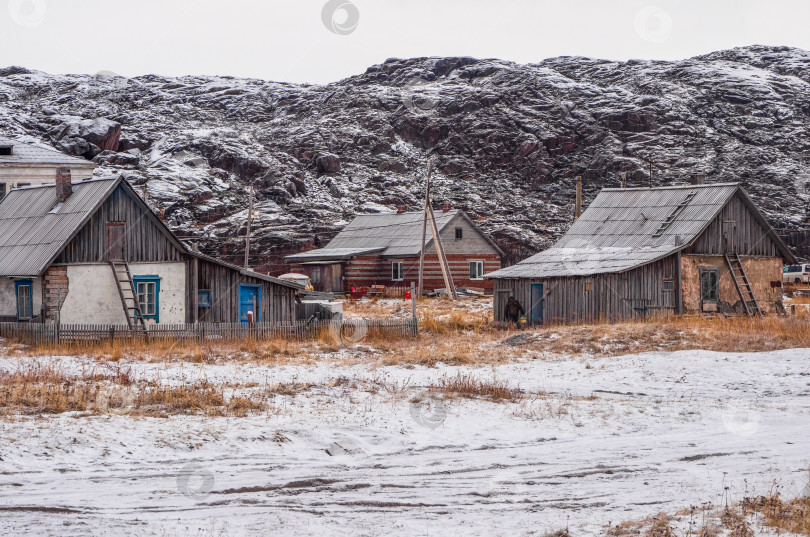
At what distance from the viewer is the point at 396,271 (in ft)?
201

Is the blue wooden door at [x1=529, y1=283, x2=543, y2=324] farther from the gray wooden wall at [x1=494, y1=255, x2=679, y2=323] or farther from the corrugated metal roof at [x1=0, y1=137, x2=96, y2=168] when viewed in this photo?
the corrugated metal roof at [x1=0, y1=137, x2=96, y2=168]

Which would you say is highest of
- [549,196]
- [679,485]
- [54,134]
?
[54,134]

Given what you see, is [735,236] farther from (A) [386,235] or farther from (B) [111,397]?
(A) [386,235]

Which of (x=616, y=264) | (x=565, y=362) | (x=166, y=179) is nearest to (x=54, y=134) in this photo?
(x=166, y=179)

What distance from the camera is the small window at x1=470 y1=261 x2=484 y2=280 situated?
61431mm

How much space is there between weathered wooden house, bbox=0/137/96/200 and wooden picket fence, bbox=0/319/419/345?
25.2 meters

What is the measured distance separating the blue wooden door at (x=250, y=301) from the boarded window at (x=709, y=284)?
17340 mm

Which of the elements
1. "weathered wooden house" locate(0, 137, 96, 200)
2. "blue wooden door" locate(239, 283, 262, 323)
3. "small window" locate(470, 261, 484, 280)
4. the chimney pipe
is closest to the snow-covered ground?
"blue wooden door" locate(239, 283, 262, 323)

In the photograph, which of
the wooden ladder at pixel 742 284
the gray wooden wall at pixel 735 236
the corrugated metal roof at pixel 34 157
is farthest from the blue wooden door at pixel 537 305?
the corrugated metal roof at pixel 34 157

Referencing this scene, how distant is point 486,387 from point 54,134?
326 ft

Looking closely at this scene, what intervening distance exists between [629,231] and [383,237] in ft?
91.3

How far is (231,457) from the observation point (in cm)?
1245

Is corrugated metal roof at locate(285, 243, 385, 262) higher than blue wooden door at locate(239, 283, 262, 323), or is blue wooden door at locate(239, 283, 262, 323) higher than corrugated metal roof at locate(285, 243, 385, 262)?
corrugated metal roof at locate(285, 243, 385, 262)

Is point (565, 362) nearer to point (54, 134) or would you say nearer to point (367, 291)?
point (367, 291)
